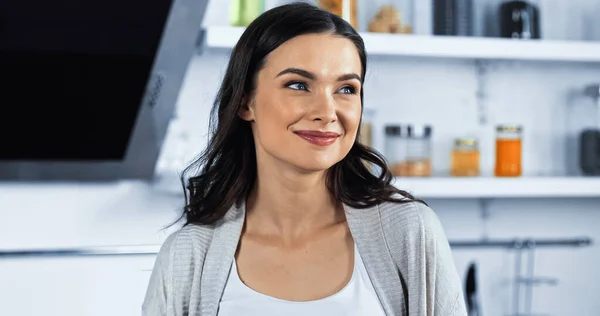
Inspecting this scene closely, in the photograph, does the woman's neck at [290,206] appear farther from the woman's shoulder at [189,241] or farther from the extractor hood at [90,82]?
the extractor hood at [90,82]

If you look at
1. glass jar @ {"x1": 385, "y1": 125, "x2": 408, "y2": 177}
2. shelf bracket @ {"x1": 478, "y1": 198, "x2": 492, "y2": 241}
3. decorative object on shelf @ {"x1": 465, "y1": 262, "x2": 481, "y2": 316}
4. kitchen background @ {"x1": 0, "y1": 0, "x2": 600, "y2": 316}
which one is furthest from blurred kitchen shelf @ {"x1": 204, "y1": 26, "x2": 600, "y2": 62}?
decorative object on shelf @ {"x1": 465, "y1": 262, "x2": 481, "y2": 316}

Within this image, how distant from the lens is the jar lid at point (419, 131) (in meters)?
2.01

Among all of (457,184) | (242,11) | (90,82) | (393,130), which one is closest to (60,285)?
(90,82)

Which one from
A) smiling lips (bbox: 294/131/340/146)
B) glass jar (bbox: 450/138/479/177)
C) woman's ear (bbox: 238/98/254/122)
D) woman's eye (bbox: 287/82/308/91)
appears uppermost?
woman's eye (bbox: 287/82/308/91)

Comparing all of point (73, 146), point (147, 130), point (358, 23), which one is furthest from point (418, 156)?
point (73, 146)

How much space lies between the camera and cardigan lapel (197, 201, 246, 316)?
3.56ft

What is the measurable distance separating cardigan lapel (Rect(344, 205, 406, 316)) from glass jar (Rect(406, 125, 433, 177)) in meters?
0.89

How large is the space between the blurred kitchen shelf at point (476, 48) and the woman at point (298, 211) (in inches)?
28.8

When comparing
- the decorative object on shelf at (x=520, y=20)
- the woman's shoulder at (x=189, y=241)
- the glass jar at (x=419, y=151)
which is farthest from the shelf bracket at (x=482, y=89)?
the woman's shoulder at (x=189, y=241)

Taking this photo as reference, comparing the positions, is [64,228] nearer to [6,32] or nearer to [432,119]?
[6,32]

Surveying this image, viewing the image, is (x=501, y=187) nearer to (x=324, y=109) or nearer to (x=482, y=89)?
(x=482, y=89)

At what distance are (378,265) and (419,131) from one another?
3.22 feet

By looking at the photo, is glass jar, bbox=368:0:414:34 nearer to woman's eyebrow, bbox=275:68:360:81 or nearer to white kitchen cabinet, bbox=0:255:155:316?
white kitchen cabinet, bbox=0:255:155:316

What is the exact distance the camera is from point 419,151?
2068mm
